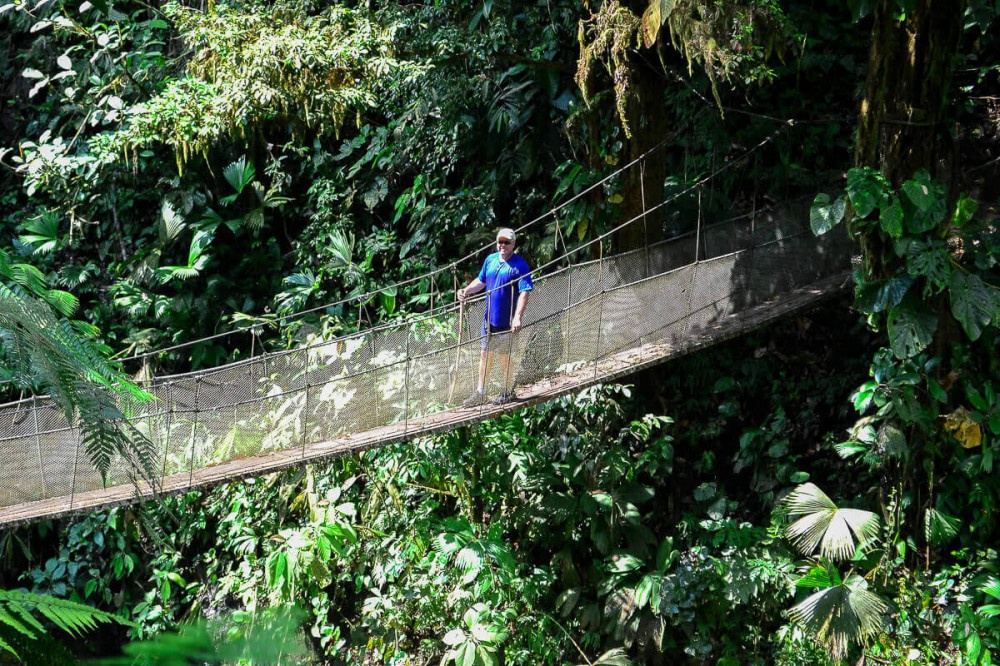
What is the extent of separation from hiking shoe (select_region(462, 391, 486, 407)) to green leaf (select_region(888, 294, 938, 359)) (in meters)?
1.90

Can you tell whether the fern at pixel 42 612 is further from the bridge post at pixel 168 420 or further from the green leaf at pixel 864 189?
the green leaf at pixel 864 189

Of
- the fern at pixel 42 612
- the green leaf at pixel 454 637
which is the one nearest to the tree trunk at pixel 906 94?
the green leaf at pixel 454 637

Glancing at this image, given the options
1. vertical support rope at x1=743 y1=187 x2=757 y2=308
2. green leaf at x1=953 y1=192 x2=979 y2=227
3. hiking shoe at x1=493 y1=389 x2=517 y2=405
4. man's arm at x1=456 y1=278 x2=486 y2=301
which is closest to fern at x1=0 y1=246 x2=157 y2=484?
hiking shoe at x1=493 y1=389 x2=517 y2=405

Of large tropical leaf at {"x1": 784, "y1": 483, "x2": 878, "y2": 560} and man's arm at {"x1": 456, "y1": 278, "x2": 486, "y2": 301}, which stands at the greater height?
man's arm at {"x1": 456, "y1": 278, "x2": 486, "y2": 301}

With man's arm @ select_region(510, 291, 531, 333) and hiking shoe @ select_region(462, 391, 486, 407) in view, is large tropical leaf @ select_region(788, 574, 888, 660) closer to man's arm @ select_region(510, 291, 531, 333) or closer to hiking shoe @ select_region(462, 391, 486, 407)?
hiking shoe @ select_region(462, 391, 486, 407)

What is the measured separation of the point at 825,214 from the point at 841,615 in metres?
1.79

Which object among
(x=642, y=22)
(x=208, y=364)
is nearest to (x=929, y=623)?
(x=642, y=22)

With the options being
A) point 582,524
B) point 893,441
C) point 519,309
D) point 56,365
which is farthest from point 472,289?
point 56,365

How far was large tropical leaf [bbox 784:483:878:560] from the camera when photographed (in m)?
4.29

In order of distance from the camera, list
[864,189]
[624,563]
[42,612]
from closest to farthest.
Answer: [42,612], [864,189], [624,563]


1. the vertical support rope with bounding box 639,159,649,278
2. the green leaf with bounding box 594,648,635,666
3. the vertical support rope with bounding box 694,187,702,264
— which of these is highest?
the vertical support rope with bounding box 639,159,649,278

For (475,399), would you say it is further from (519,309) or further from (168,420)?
(168,420)

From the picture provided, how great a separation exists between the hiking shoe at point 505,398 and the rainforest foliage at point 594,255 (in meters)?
0.83

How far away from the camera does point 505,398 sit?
454 cm
